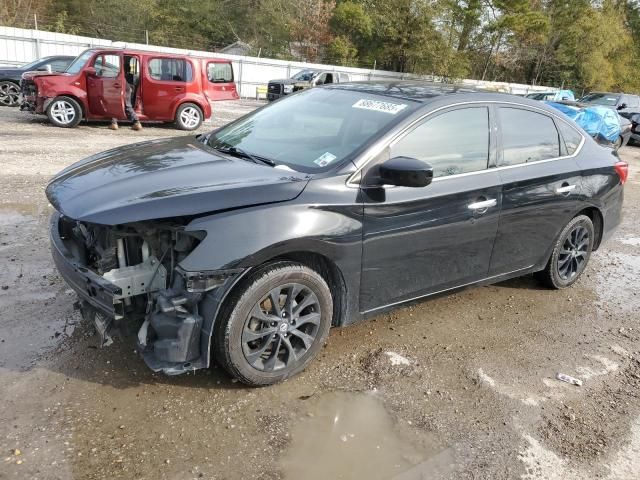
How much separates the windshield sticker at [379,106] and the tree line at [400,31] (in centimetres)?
3587

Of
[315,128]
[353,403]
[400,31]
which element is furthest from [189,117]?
[400,31]

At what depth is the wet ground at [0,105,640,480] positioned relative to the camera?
2.62 metres

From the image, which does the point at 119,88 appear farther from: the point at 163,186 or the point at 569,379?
the point at 569,379

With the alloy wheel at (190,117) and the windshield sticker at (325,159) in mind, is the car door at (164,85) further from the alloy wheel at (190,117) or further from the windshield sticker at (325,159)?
the windshield sticker at (325,159)

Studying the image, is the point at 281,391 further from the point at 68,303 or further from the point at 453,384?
the point at 68,303

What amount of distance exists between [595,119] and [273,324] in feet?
48.6

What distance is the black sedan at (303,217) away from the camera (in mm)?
2822

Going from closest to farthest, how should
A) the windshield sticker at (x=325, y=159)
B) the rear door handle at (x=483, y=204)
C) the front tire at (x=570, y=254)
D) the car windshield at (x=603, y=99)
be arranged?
the windshield sticker at (x=325, y=159) < the rear door handle at (x=483, y=204) < the front tire at (x=570, y=254) < the car windshield at (x=603, y=99)

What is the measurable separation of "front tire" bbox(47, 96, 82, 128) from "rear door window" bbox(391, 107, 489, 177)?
10.5 m

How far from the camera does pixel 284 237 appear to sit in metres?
2.92

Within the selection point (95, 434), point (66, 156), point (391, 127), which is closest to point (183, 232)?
point (95, 434)

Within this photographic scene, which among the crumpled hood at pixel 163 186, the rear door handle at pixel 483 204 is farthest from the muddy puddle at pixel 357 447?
the rear door handle at pixel 483 204

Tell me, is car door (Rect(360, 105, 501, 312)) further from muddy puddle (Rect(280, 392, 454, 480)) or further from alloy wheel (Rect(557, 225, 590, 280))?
alloy wheel (Rect(557, 225, 590, 280))

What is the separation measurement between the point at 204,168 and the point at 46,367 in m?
1.48
